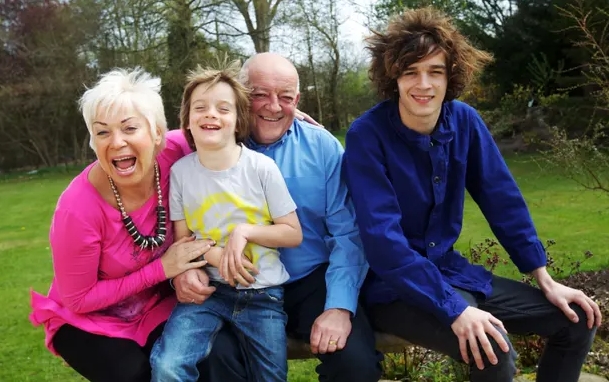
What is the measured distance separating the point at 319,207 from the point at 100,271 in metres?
0.93

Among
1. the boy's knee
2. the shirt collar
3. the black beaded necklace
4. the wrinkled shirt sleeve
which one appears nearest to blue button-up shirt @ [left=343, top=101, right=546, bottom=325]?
the wrinkled shirt sleeve

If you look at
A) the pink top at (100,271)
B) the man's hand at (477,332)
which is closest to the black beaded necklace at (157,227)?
the pink top at (100,271)

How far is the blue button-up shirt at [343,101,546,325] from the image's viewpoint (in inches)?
95.6

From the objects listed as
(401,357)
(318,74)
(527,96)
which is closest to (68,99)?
(318,74)

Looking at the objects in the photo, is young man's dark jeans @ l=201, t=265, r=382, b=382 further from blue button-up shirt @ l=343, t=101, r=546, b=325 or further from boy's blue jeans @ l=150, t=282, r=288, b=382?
blue button-up shirt @ l=343, t=101, r=546, b=325

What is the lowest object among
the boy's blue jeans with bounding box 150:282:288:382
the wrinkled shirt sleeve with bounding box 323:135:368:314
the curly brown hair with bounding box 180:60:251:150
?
the boy's blue jeans with bounding box 150:282:288:382

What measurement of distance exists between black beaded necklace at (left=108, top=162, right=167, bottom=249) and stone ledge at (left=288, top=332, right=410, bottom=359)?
2.26ft

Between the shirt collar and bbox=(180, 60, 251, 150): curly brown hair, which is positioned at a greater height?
bbox=(180, 60, 251, 150): curly brown hair

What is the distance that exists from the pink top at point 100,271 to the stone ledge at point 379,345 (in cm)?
54

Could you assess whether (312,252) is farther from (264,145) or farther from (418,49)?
(418,49)

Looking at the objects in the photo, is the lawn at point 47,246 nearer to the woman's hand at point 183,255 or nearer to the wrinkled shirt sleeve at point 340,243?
the wrinkled shirt sleeve at point 340,243

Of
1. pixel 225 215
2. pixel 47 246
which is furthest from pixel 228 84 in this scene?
pixel 47 246

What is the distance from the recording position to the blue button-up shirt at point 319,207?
257cm

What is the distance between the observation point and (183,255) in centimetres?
241
